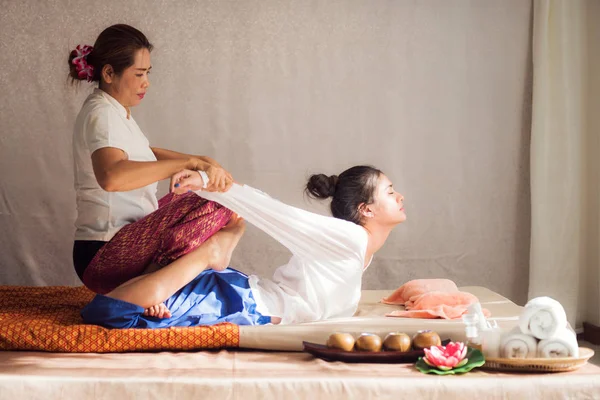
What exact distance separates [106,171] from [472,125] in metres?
2.46

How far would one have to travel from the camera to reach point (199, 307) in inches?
108

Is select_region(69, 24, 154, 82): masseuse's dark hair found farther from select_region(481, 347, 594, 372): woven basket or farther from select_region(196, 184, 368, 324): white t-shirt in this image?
select_region(481, 347, 594, 372): woven basket

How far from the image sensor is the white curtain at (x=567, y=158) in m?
4.33

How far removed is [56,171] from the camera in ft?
14.5

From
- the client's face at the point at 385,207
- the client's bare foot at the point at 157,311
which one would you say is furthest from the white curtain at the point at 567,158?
the client's bare foot at the point at 157,311

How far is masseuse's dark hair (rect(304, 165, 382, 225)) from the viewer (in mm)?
3104

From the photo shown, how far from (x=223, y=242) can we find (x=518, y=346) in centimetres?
102

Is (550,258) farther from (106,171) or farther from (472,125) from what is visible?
(106,171)

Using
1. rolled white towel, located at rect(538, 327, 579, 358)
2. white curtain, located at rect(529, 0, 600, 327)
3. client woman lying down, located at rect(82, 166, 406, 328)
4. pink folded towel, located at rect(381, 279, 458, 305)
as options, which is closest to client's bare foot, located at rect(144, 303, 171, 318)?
client woman lying down, located at rect(82, 166, 406, 328)

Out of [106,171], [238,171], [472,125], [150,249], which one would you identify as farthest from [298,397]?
[472,125]

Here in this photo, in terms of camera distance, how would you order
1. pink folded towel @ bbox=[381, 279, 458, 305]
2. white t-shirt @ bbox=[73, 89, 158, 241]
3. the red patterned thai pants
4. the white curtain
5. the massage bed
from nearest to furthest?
the massage bed
the red patterned thai pants
white t-shirt @ bbox=[73, 89, 158, 241]
pink folded towel @ bbox=[381, 279, 458, 305]
the white curtain

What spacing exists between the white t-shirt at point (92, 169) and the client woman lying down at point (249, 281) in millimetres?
297

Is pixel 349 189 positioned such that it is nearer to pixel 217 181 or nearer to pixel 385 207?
pixel 385 207

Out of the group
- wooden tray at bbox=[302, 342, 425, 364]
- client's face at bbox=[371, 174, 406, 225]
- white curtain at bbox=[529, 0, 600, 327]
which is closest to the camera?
wooden tray at bbox=[302, 342, 425, 364]
